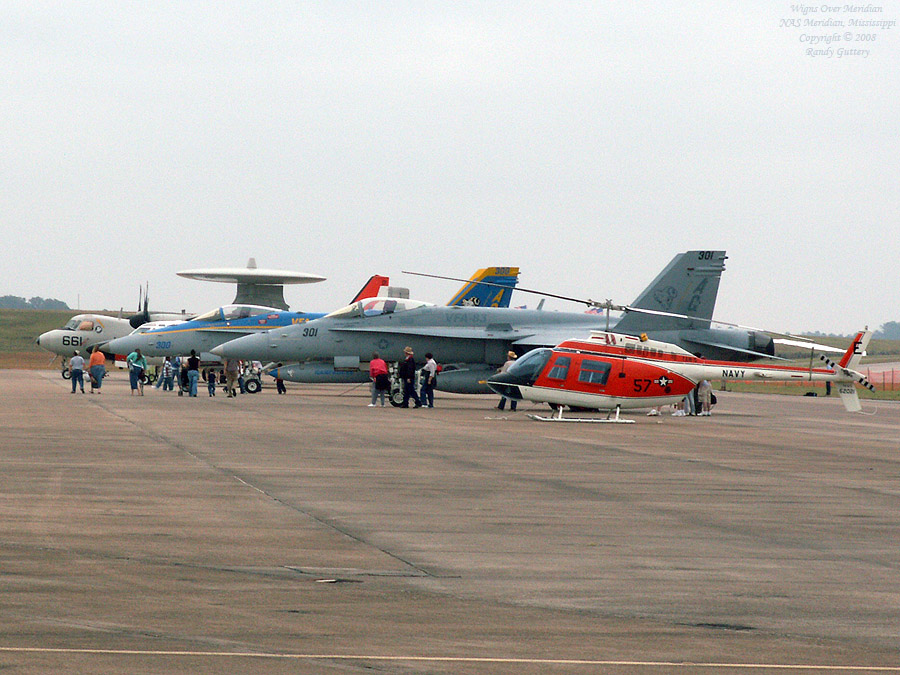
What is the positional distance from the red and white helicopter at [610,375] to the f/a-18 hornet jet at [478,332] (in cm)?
536

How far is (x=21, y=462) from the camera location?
1511 centimetres

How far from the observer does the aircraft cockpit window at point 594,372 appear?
28078mm

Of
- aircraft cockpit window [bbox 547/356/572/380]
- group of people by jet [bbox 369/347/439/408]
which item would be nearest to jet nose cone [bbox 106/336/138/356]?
group of people by jet [bbox 369/347/439/408]

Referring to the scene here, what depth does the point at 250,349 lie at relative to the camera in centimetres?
3606

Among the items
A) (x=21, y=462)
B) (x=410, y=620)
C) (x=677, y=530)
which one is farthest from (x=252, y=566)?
(x=21, y=462)

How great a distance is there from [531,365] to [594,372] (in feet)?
4.99

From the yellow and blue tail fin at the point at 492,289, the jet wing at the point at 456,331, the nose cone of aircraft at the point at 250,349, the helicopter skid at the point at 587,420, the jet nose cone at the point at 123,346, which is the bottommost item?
the helicopter skid at the point at 587,420

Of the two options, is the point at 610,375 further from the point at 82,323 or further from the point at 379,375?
the point at 82,323

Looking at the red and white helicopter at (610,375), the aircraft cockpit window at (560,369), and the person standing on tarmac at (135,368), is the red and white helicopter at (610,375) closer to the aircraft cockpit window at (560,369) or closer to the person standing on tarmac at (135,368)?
the aircraft cockpit window at (560,369)

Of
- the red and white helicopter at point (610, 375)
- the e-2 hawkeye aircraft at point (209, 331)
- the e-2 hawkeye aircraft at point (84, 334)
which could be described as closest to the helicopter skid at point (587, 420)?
the red and white helicopter at point (610, 375)

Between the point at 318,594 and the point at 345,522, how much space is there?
3.27 m

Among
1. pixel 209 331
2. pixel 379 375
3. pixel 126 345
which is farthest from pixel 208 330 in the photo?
pixel 379 375

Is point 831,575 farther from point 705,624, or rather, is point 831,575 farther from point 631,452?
point 631,452

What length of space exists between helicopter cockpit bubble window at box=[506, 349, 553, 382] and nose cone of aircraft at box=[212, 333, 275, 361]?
1044 centimetres
